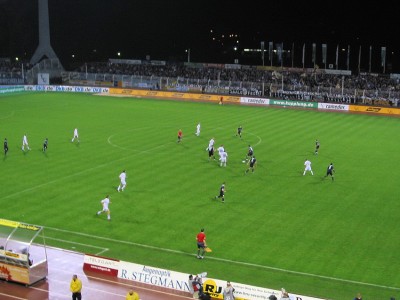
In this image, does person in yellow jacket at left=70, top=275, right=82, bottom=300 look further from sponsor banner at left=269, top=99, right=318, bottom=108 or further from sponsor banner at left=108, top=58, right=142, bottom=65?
sponsor banner at left=108, top=58, right=142, bottom=65

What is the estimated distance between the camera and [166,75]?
103 metres

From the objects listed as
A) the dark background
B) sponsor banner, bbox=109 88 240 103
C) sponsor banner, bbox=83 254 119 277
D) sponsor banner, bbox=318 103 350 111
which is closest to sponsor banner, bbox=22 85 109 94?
Result: sponsor banner, bbox=109 88 240 103

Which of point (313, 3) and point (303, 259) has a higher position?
point (313, 3)

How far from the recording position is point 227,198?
115 ft

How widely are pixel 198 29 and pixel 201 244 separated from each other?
103264 mm

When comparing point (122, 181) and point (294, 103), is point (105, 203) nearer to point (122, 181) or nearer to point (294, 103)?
point (122, 181)

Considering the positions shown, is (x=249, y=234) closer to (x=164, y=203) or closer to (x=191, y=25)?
(x=164, y=203)

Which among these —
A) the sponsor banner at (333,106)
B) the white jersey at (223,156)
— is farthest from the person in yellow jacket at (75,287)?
the sponsor banner at (333,106)

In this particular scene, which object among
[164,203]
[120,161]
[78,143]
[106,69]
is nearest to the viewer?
[164,203]

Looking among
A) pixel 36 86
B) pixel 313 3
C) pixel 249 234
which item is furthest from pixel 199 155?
pixel 313 3

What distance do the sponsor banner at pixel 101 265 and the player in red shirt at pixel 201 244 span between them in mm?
4143

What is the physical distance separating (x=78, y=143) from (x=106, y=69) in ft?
203

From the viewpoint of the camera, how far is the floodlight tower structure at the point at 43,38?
107000mm

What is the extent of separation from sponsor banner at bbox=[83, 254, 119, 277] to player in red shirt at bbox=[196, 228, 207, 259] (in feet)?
13.6
